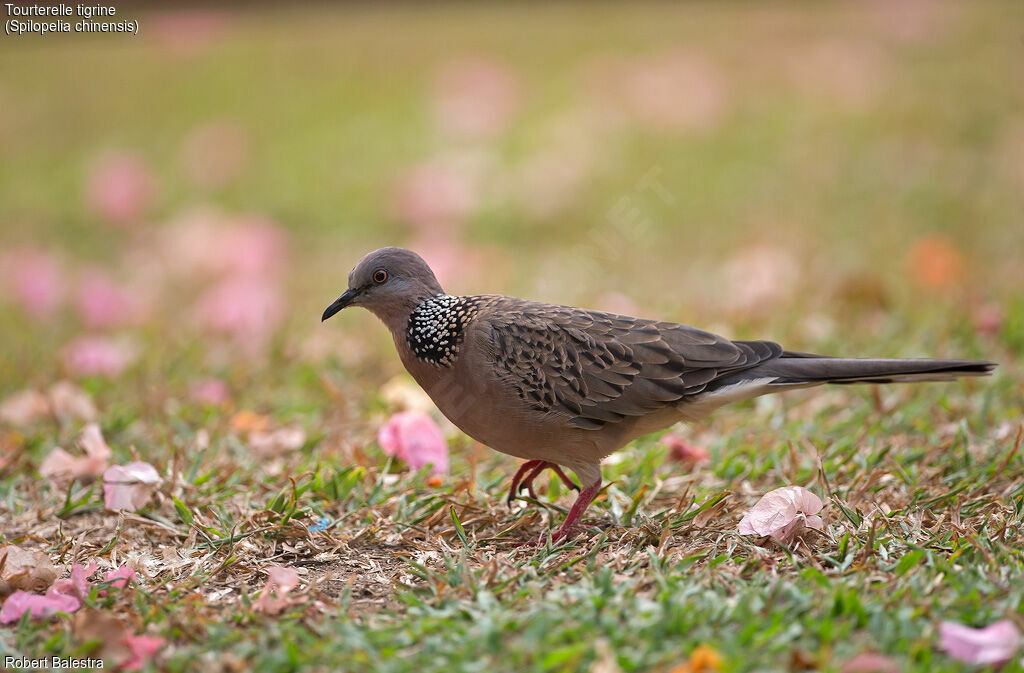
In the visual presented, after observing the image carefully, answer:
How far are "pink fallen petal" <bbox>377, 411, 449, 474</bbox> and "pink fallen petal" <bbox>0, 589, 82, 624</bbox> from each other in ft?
4.03

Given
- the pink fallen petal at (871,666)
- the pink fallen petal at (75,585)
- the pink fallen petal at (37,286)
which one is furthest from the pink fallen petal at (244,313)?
the pink fallen petal at (871,666)

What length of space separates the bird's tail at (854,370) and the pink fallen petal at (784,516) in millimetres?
439

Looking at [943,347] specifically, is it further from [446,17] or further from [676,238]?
[446,17]

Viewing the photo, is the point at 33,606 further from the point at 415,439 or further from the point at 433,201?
the point at 433,201

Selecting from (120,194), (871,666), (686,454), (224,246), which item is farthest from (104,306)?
(871,666)

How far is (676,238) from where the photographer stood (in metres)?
7.05

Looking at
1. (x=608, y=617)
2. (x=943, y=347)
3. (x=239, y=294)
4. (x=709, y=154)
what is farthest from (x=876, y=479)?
(x=709, y=154)

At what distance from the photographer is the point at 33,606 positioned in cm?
274

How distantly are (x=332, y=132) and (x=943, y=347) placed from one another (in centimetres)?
564

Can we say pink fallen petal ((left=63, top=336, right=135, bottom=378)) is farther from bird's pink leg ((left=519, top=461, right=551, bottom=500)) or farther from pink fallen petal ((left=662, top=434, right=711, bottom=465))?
pink fallen petal ((left=662, top=434, right=711, bottom=465))

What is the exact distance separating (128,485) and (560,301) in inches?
120

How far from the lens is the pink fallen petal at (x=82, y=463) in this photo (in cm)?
371

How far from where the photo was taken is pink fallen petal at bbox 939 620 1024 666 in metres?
2.34

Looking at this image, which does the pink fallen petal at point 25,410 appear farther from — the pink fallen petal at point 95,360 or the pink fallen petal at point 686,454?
the pink fallen petal at point 686,454
